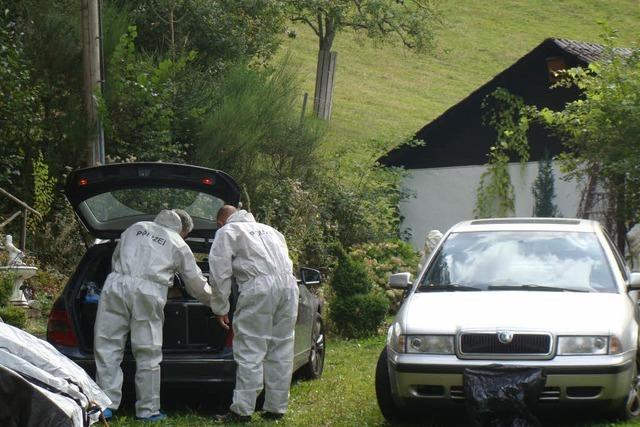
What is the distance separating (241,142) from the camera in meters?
20.4

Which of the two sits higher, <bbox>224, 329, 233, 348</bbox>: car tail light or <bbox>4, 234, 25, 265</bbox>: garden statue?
<bbox>224, 329, 233, 348</bbox>: car tail light

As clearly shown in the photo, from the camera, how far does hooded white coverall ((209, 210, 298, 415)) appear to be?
873 cm

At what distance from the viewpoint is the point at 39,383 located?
5.54 meters

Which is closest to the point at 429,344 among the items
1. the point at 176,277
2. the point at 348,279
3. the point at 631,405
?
the point at 631,405

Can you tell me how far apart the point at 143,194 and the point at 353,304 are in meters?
5.74

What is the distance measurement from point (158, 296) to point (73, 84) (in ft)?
38.0

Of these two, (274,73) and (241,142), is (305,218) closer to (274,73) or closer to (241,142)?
(241,142)

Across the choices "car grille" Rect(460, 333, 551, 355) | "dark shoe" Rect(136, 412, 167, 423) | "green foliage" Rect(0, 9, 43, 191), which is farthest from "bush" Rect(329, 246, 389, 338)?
"car grille" Rect(460, 333, 551, 355)

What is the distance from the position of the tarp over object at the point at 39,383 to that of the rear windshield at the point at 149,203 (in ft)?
12.8

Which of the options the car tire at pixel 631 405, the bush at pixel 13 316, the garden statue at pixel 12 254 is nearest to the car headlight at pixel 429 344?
the car tire at pixel 631 405

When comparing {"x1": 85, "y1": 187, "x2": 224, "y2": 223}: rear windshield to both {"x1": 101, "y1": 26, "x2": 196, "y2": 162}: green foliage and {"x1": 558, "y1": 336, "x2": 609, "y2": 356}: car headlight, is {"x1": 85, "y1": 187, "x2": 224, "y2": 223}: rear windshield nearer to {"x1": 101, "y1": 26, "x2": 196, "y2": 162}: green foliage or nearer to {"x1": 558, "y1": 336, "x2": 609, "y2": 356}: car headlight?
{"x1": 558, "y1": 336, "x2": 609, "y2": 356}: car headlight

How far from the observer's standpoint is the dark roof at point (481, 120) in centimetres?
2477

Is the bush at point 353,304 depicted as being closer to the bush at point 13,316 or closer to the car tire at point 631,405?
the bush at point 13,316

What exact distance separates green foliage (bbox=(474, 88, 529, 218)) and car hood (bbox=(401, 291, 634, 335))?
17.1 metres
